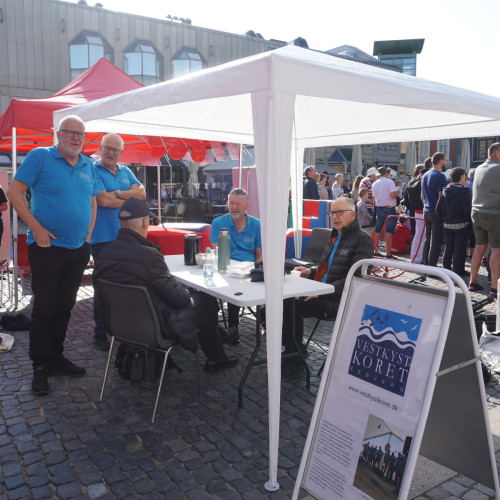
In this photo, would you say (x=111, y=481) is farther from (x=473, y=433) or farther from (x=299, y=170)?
(x=299, y=170)

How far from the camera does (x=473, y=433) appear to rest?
2197mm

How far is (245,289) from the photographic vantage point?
131 inches

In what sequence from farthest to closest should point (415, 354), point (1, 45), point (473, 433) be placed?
point (1, 45), point (473, 433), point (415, 354)

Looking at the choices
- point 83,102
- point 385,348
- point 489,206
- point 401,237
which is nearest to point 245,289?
point 385,348

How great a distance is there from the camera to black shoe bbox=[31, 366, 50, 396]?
3.46 meters

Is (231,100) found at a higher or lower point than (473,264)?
higher

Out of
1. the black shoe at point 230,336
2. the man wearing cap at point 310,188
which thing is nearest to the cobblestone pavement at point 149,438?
the black shoe at point 230,336

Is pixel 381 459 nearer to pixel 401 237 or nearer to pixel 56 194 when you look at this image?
pixel 56 194

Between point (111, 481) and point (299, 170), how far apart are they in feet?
15.5

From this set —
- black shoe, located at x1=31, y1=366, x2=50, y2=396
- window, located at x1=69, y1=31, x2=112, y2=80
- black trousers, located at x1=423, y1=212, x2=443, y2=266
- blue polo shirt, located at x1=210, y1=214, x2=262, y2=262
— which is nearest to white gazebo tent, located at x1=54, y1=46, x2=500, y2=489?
blue polo shirt, located at x1=210, y1=214, x2=262, y2=262

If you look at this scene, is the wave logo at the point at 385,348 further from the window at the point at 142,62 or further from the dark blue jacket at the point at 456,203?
the window at the point at 142,62

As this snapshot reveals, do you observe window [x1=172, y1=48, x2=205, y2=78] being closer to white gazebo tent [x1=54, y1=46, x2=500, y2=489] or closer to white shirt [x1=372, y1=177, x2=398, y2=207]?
white shirt [x1=372, y1=177, x2=398, y2=207]

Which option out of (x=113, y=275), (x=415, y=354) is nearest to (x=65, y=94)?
(x=113, y=275)

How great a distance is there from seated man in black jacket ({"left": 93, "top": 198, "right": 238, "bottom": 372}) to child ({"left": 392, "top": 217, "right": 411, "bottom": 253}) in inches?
312
